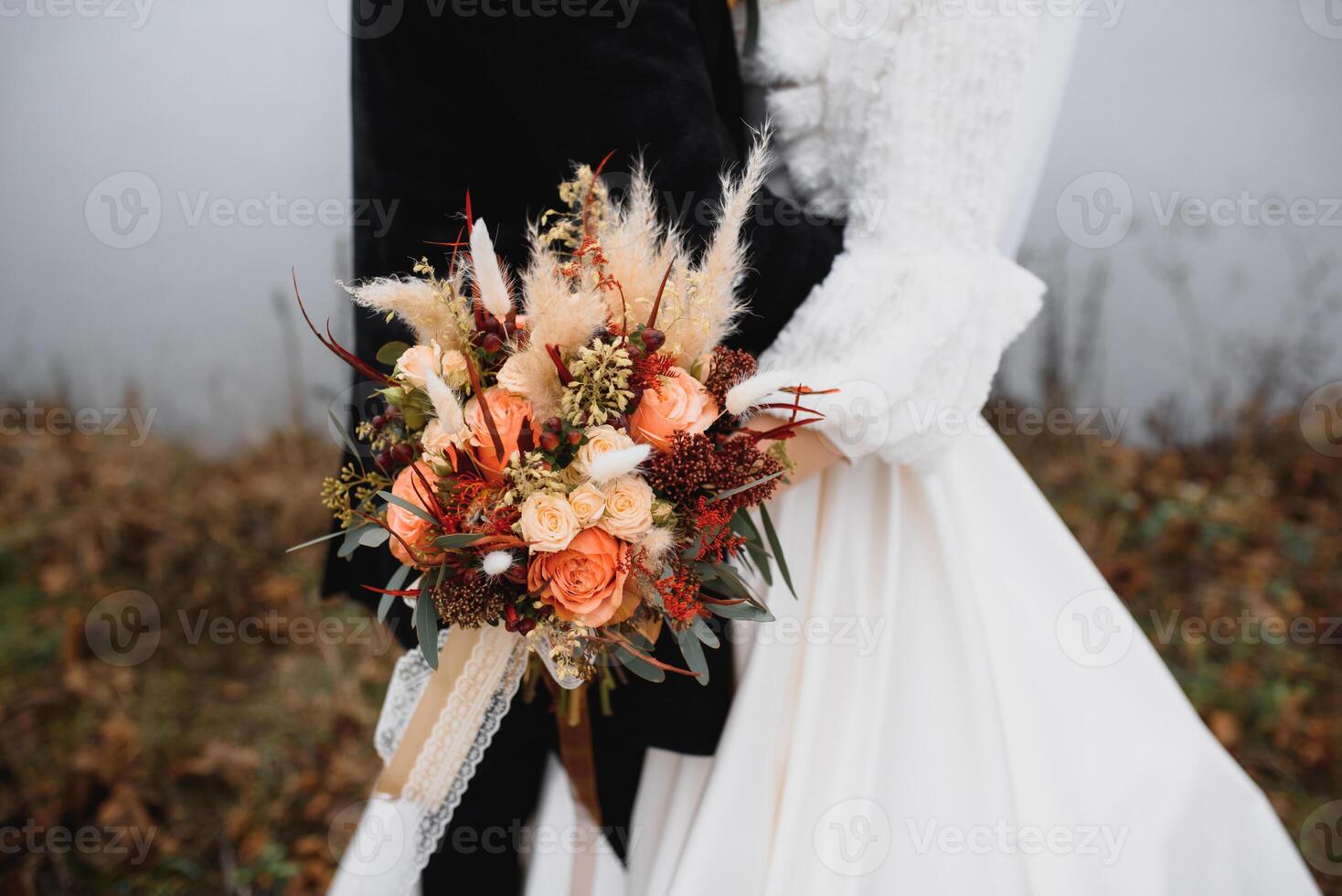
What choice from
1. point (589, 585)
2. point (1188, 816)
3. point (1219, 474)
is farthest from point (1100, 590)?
point (1219, 474)

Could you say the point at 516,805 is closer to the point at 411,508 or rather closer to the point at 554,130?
the point at 411,508

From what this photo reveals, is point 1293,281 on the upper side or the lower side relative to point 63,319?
upper

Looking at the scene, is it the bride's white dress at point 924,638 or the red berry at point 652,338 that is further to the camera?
the bride's white dress at point 924,638

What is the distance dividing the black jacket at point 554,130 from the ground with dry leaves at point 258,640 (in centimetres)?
139

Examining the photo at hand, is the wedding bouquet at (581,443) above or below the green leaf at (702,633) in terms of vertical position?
above

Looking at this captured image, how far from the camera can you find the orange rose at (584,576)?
80 centimetres

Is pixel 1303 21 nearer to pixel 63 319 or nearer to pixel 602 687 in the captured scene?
pixel 602 687

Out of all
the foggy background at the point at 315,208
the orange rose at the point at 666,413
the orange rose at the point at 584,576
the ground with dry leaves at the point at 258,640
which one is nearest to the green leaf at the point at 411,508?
the orange rose at the point at 584,576

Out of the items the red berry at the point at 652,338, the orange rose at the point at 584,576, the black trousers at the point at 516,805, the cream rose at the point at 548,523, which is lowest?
the black trousers at the point at 516,805

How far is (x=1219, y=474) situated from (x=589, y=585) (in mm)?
3073

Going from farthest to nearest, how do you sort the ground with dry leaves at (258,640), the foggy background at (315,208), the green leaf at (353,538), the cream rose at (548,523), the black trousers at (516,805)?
the foggy background at (315,208) < the ground with dry leaves at (258,640) < the black trousers at (516,805) < the green leaf at (353,538) < the cream rose at (548,523)

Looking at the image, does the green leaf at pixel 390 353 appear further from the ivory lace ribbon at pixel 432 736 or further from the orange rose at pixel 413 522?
the ivory lace ribbon at pixel 432 736

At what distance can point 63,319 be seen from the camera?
103 inches

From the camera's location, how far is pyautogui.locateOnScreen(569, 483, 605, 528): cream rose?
31.2 inches
